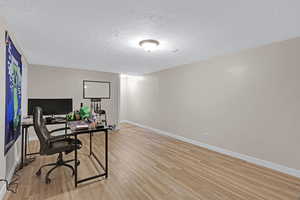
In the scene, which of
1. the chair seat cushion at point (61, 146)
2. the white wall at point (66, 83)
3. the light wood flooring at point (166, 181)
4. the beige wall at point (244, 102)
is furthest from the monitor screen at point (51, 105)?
the beige wall at point (244, 102)

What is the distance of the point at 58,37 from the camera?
2482 mm

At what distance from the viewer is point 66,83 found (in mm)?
4906

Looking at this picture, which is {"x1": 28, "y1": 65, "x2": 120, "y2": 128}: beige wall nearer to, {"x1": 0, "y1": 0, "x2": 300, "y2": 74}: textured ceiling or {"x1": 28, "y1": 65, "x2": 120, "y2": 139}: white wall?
{"x1": 28, "y1": 65, "x2": 120, "y2": 139}: white wall

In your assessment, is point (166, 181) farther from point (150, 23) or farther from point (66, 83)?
point (66, 83)

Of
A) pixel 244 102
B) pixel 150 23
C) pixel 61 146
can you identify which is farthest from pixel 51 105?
pixel 244 102

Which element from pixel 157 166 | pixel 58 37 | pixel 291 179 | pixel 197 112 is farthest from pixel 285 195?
pixel 58 37

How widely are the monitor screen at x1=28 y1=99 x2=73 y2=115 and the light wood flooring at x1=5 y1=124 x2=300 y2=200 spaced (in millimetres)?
1185

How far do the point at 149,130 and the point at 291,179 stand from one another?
4234 millimetres

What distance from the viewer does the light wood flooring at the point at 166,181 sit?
1982 millimetres

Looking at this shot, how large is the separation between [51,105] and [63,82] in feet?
4.31

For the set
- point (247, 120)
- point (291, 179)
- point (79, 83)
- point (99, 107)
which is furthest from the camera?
point (99, 107)

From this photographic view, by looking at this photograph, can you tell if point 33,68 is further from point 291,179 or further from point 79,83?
point 291,179

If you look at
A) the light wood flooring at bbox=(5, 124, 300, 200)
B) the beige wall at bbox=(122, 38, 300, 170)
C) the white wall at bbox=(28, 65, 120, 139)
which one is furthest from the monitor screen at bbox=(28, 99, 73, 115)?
the beige wall at bbox=(122, 38, 300, 170)

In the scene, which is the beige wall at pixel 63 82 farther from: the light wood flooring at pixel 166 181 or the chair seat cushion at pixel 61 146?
the chair seat cushion at pixel 61 146
